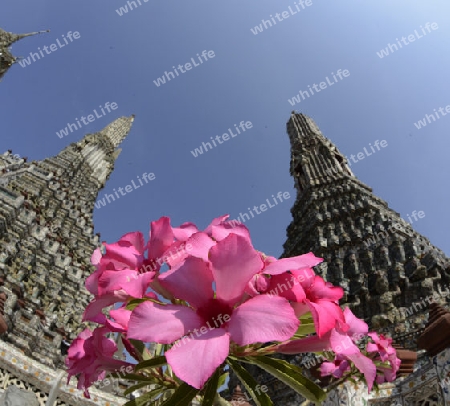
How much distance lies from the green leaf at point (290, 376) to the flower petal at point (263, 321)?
0.86ft

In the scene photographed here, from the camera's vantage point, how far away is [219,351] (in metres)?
0.95

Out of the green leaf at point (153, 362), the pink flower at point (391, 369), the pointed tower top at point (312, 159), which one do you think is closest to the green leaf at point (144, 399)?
the green leaf at point (153, 362)

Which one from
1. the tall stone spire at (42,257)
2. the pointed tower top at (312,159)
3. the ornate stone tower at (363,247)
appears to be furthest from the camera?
the pointed tower top at (312,159)

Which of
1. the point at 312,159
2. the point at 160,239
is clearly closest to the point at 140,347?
the point at 160,239

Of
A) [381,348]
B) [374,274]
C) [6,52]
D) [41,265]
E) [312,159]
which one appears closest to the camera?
[381,348]

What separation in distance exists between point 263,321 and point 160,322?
26cm

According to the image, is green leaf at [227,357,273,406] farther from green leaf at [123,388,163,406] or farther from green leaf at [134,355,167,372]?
green leaf at [123,388,163,406]

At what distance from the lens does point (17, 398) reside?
197 inches

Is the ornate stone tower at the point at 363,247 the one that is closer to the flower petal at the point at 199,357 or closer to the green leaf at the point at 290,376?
the green leaf at the point at 290,376

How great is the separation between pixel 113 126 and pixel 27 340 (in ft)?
137

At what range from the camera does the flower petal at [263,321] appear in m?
0.97

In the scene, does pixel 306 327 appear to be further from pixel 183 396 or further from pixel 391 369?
pixel 391 369

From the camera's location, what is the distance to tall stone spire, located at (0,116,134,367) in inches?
501

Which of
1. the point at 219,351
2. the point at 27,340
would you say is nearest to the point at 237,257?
the point at 219,351
